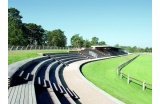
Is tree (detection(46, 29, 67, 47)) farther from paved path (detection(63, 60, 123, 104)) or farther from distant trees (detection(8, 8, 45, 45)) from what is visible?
paved path (detection(63, 60, 123, 104))

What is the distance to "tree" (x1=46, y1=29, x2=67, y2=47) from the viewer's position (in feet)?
332

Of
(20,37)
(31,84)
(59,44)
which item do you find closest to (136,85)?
(31,84)

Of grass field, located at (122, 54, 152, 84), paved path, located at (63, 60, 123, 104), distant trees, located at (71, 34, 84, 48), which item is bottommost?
grass field, located at (122, 54, 152, 84)

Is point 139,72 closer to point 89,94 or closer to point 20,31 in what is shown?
point 89,94

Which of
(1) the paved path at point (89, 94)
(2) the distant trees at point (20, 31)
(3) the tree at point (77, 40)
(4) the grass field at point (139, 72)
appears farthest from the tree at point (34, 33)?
(1) the paved path at point (89, 94)

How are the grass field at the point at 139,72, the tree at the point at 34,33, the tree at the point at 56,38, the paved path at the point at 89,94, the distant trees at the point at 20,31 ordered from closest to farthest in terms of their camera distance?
1. the paved path at the point at 89,94
2. the grass field at the point at 139,72
3. the distant trees at the point at 20,31
4. the tree at the point at 34,33
5. the tree at the point at 56,38

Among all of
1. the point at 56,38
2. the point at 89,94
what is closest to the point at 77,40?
the point at 56,38

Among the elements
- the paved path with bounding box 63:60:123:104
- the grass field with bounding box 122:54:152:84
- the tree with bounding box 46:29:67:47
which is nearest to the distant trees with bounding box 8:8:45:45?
the tree with bounding box 46:29:67:47

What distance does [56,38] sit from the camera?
333ft

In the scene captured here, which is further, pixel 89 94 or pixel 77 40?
pixel 77 40

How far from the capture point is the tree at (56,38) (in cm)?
10119

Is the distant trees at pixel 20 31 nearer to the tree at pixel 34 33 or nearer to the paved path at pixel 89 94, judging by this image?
the tree at pixel 34 33
